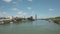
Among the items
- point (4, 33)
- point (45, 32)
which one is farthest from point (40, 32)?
point (4, 33)

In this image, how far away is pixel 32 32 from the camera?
10.2 ft

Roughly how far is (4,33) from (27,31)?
0.71 m

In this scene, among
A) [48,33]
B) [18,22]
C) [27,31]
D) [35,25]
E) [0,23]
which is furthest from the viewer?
[0,23]

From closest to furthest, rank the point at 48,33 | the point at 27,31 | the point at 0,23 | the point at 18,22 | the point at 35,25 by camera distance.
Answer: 1. the point at 48,33
2. the point at 27,31
3. the point at 35,25
4. the point at 18,22
5. the point at 0,23

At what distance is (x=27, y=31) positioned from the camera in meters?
3.23

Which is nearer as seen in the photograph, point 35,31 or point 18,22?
point 35,31

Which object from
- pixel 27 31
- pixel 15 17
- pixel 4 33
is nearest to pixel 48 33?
pixel 27 31

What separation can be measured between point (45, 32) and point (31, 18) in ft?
1.96

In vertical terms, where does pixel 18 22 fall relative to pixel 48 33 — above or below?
above

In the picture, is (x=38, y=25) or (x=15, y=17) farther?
(x=38, y=25)

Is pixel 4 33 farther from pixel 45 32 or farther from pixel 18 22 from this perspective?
pixel 45 32

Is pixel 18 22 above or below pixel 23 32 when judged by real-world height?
above

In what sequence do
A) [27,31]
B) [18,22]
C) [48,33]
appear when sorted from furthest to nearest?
[18,22] < [27,31] < [48,33]

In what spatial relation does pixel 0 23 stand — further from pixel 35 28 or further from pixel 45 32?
pixel 45 32
